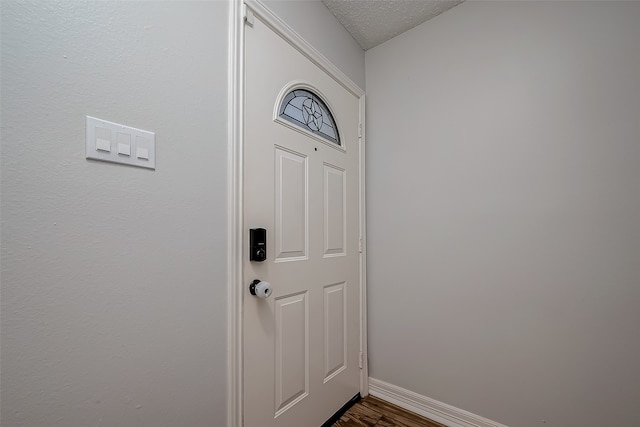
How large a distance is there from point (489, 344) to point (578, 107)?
4.41 ft

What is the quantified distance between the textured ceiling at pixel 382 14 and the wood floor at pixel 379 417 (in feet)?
8.51

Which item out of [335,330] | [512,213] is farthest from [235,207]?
[512,213]

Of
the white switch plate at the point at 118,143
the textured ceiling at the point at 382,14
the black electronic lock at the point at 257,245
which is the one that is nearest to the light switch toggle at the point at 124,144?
the white switch plate at the point at 118,143

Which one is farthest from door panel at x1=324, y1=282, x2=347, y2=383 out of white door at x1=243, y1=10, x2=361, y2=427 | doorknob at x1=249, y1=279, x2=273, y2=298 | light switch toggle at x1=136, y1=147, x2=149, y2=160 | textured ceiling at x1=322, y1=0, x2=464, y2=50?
textured ceiling at x1=322, y1=0, x2=464, y2=50

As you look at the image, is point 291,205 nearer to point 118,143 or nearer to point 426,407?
point 118,143

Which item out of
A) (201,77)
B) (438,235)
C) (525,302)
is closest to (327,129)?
(201,77)

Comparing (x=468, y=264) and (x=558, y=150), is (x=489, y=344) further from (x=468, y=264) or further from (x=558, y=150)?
(x=558, y=150)

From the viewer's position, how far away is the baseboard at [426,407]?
4.95ft

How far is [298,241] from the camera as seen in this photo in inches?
55.8

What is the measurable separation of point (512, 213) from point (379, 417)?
4.84 ft

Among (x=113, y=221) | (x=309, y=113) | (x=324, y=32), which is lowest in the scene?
(x=113, y=221)

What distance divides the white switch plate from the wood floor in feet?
5.79

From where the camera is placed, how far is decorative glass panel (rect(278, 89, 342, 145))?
142 centimetres

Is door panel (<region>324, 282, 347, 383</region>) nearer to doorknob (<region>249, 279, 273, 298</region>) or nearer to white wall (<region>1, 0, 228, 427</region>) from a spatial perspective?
doorknob (<region>249, 279, 273, 298</region>)
